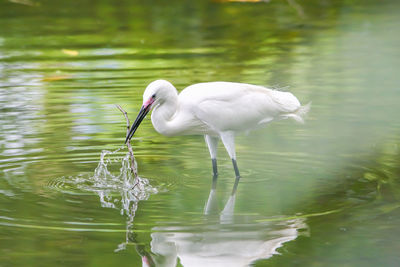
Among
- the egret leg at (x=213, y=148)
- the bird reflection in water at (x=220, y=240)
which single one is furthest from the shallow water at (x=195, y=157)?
the egret leg at (x=213, y=148)

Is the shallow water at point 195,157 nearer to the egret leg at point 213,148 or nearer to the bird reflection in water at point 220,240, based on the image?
the bird reflection in water at point 220,240

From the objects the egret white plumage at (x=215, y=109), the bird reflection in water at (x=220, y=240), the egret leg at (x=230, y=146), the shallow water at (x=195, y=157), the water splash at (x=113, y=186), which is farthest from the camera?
the egret leg at (x=230, y=146)

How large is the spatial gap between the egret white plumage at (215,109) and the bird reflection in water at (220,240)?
1.02m

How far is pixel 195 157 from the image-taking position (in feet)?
23.9

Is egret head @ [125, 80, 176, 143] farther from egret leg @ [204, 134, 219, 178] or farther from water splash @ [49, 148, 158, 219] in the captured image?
egret leg @ [204, 134, 219, 178]

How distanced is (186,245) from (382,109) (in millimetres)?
4311

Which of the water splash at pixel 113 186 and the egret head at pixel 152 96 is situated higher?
the egret head at pixel 152 96

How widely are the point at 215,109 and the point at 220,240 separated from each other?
160 centimetres

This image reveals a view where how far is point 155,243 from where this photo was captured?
5.07m

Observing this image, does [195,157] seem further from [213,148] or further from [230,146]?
[230,146]

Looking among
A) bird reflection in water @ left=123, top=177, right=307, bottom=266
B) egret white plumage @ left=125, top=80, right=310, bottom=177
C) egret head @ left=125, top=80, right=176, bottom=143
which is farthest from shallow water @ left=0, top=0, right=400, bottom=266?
egret head @ left=125, top=80, right=176, bottom=143

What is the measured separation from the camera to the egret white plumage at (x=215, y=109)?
643 cm

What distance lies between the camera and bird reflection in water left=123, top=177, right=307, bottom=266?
480 centimetres

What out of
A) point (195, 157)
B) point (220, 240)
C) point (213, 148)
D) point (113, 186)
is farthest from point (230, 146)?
point (220, 240)
